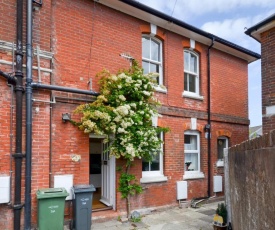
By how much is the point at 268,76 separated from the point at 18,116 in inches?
Result: 275

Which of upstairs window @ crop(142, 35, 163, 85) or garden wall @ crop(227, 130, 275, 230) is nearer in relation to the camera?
garden wall @ crop(227, 130, 275, 230)

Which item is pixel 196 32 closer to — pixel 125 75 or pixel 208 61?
pixel 208 61

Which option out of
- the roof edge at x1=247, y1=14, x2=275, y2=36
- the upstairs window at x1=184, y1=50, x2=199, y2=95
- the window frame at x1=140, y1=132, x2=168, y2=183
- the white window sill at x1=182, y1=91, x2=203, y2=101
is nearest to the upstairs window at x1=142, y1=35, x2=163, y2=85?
the white window sill at x1=182, y1=91, x2=203, y2=101

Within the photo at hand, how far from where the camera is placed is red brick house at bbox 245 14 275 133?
6980mm

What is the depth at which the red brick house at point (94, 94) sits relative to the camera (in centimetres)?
542

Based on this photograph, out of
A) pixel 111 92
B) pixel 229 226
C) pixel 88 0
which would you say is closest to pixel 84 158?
pixel 111 92

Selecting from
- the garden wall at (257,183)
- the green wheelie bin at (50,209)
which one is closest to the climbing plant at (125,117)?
the green wheelie bin at (50,209)

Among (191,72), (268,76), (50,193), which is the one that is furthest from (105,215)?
(268,76)

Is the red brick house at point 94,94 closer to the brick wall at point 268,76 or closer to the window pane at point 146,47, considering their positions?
the window pane at point 146,47

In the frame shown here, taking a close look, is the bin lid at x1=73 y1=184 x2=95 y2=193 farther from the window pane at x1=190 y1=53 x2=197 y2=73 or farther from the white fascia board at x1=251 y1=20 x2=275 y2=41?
the white fascia board at x1=251 y1=20 x2=275 y2=41

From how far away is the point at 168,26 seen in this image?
8492 mm

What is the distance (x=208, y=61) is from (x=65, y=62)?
6.04 metres

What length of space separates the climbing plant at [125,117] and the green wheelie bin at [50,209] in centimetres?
170

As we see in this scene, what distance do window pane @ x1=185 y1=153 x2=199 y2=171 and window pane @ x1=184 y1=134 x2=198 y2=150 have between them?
0.89 ft
